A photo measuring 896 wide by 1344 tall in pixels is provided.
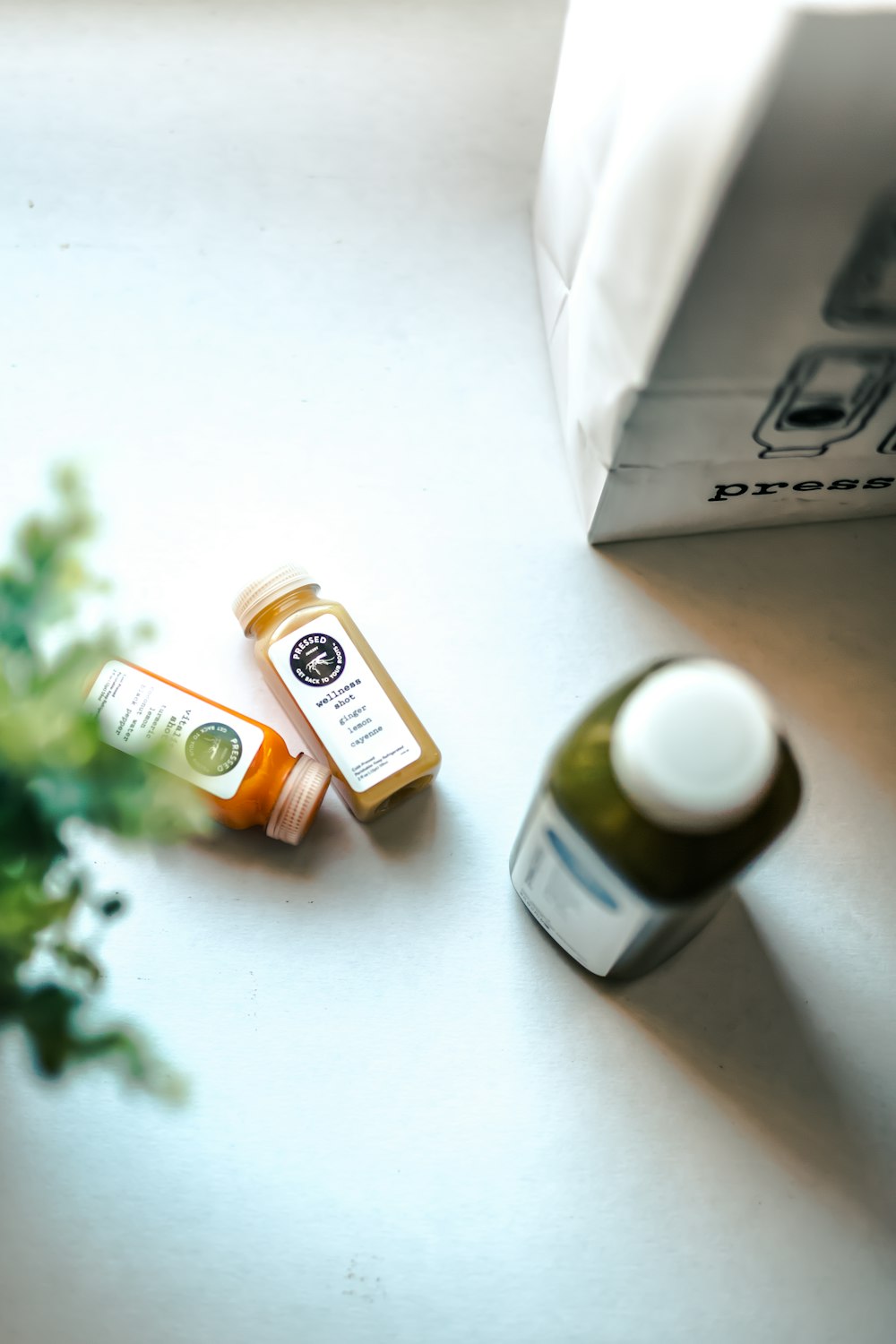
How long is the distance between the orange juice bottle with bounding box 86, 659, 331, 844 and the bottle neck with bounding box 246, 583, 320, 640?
5 centimetres

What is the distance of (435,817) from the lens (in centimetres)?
58

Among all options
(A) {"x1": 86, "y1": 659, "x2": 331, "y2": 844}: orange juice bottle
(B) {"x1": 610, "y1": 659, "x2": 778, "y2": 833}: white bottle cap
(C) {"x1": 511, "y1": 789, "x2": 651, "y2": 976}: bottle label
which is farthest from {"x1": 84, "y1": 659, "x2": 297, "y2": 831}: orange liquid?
(B) {"x1": 610, "y1": 659, "x2": 778, "y2": 833}: white bottle cap

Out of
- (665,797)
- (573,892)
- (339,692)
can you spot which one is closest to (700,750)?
(665,797)

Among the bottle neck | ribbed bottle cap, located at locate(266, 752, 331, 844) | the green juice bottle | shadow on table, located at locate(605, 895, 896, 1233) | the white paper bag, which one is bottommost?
shadow on table, located at locate(605, 895, 896, 1233)

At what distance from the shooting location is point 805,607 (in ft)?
2.06

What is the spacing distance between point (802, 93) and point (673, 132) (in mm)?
57

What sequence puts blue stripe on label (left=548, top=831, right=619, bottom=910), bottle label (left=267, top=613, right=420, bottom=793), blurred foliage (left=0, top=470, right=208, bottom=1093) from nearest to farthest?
blurred foliage (left=0, top=470, right=208, bottom=1093), blue stripe on label (left=548, top=831, right=619, bottom=910), bottle label (left=267, top=613, right=420, bottom=793)

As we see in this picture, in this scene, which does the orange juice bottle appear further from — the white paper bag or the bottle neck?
the white paper bag

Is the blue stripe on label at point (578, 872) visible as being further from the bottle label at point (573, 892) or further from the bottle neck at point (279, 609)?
the bottle neck at point (279, 609)

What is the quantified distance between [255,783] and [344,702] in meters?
0.06

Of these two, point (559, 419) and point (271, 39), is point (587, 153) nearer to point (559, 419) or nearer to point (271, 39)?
point (559, 419)

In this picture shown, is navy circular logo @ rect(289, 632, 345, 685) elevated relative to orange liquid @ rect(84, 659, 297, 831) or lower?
elevated

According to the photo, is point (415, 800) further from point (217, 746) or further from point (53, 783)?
point (53, 783)

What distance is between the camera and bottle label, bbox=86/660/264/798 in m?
0.52
